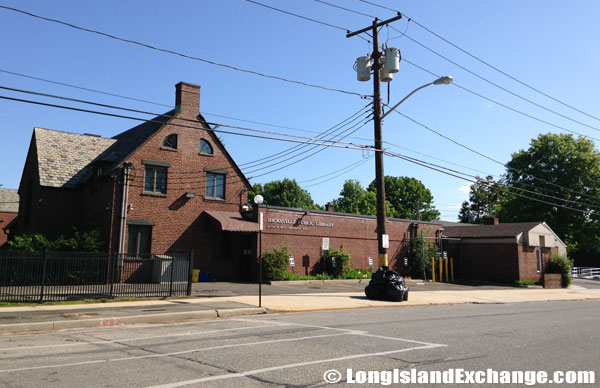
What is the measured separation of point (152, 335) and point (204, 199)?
18648 mm

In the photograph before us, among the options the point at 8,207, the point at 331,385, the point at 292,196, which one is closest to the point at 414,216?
the point at 292,196

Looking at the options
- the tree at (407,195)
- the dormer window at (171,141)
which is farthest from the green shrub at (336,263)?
the tree at (407,195)

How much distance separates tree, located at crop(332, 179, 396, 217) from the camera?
233ft

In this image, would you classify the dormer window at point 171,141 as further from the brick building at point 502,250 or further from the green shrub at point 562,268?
the green shrub at point 562,268

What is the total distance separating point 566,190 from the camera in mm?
52281

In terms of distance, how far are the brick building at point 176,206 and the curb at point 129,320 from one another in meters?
12.1

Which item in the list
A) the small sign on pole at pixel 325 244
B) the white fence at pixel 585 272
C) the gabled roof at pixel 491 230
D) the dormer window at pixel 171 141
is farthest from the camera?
the white fence at pixel 585 272

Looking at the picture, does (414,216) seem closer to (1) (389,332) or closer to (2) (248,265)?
(2) (248,265)

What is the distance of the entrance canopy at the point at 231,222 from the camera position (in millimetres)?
25766

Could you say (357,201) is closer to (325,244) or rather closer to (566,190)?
(566,190)

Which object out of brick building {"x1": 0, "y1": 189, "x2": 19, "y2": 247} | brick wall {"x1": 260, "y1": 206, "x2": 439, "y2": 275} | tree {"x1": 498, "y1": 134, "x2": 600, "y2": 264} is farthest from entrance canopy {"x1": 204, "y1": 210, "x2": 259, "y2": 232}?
brick building {"x1": 0, "y1": 189, "x2": 19, "y2": 247}

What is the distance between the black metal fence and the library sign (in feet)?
30.1

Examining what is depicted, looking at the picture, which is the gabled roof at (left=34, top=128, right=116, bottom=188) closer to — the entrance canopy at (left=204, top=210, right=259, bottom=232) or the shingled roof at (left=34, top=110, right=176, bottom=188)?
the shingled roof at (left=34, top=110, right=176, bottom=188)

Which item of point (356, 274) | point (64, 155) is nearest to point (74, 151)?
point (64, 155)
